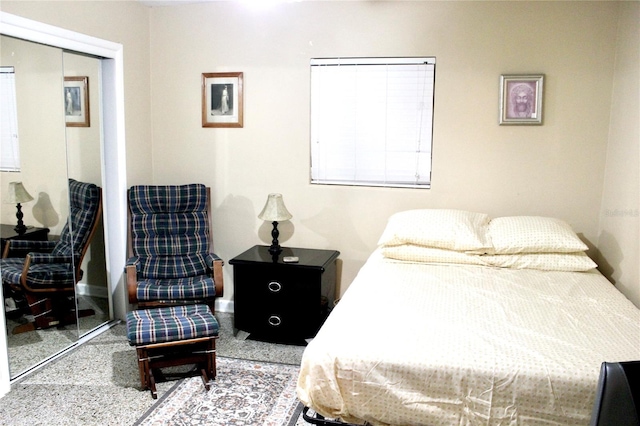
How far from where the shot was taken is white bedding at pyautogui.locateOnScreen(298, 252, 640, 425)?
1911 mm

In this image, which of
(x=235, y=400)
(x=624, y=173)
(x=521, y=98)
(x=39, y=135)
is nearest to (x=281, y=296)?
(x=235, y=400)

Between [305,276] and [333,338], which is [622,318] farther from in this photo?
[305,276]

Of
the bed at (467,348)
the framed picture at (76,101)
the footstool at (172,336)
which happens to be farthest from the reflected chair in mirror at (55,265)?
the bed at (467,348)

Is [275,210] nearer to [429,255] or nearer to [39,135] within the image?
[429,255]

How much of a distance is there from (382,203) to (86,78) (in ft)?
7.28

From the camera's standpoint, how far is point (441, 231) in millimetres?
3340

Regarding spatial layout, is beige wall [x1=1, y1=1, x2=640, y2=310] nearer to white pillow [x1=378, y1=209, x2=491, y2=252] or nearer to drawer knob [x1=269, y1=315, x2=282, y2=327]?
white pillow [x1=378, y1=209, x2=491, y2=252]

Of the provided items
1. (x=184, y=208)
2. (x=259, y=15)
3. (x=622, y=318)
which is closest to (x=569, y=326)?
(x=622, y=318)

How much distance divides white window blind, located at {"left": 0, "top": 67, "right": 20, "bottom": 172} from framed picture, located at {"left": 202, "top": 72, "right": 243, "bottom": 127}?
1447 mm

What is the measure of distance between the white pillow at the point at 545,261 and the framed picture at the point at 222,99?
7.03 feet

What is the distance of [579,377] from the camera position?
1891mm

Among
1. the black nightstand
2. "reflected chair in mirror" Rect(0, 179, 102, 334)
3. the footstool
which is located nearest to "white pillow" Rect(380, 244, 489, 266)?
the black nightstand

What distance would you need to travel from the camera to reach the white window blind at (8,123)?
9.51 ft

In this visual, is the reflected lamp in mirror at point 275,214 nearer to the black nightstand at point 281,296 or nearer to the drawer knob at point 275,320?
the black nightstand at point 281,296
